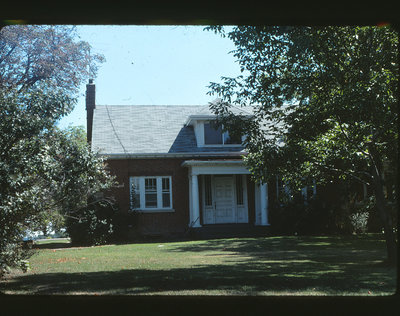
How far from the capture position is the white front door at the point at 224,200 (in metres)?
21.1

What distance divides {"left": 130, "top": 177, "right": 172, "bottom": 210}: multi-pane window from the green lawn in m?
7.35

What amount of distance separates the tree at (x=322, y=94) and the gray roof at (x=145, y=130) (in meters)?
10.6

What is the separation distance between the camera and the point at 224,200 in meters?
21.3

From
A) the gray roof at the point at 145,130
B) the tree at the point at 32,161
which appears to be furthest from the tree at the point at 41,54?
the tree at the point at 32,161

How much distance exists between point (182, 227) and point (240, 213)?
112 inches

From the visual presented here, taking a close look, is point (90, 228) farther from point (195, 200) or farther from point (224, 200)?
point (224, 200)

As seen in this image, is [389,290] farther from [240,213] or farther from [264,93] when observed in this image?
[240,213]

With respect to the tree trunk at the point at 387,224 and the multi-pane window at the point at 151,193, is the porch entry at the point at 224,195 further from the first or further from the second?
the tree trunk at the point at 387,224

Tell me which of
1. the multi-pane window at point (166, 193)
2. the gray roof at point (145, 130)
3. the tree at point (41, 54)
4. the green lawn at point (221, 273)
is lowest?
the green lawn at point (221, 273)

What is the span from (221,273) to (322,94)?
14.2 feet

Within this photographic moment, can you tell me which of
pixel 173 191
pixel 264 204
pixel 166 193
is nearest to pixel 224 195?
pixel 264 204

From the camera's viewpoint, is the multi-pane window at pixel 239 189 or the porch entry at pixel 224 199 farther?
the multi-pane window at pixel 239 189

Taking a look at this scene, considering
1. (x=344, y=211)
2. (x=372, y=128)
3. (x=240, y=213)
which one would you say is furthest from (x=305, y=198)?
(x=372, y=128)
